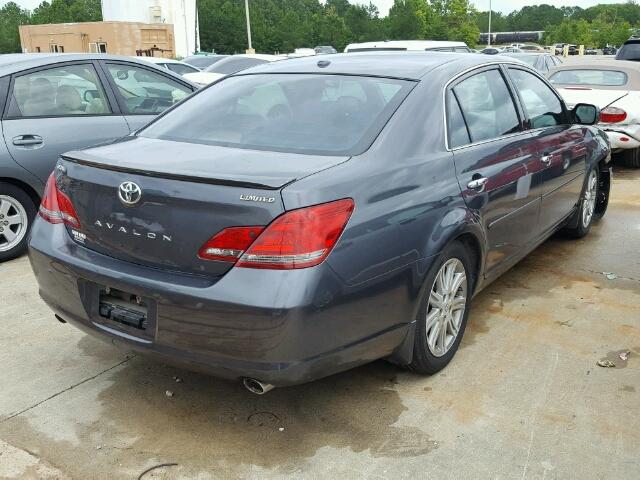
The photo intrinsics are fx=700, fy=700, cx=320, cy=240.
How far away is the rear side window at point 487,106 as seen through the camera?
12.6ft

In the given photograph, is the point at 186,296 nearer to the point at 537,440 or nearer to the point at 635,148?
the point at 537,440

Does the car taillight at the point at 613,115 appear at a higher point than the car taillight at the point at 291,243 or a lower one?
lower

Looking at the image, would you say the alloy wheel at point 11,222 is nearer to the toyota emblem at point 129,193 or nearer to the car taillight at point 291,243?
the toyota emblem at point 129,193

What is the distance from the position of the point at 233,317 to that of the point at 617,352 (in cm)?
231

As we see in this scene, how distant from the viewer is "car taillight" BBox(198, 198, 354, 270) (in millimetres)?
2643

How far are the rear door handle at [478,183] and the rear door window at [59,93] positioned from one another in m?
3.60

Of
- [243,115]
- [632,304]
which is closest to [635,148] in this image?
[632,304]

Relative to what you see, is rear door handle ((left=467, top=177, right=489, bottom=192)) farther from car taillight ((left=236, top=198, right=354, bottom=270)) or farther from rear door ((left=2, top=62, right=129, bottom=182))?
rear door ((left=2, top=62, right=129, bottom=182))

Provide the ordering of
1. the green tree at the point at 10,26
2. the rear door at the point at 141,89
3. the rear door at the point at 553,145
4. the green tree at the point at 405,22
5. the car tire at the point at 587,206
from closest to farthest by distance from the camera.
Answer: the rear door at the point at 553,145, the car tire at the point at 587,206, the rear door at the point at 141,89, the green tree at the point at 405,22, the green tree at the point at 10,26

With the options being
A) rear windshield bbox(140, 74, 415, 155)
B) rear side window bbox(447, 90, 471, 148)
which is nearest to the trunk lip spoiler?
rear windshield bbox(140, 74, 415, 155)

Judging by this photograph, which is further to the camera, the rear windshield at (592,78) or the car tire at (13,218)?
the rear windshield at (592,78)

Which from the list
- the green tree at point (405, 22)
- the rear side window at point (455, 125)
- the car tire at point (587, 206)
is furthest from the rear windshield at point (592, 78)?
the green tree at point (405, 22)

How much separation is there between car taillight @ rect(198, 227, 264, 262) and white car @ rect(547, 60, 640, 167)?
23.2 ft

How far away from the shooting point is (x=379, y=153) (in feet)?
10.2
